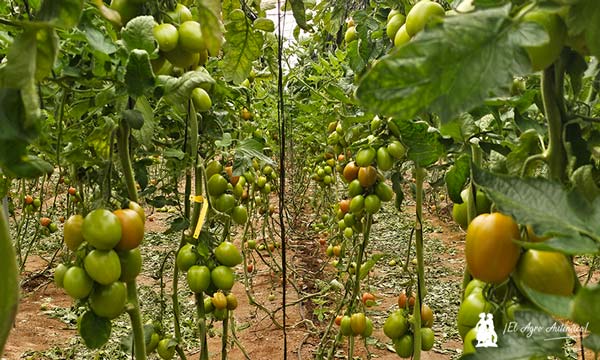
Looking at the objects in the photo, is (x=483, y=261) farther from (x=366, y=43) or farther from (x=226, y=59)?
(x=366, y=43)

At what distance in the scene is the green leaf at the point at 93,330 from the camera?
2.95 feet

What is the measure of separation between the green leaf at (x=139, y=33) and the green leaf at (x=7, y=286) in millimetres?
459

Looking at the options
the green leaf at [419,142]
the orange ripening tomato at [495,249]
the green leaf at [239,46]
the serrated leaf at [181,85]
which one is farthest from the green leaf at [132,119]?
the orange ripening tomato at [495,249]

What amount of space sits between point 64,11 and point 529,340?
1.53 feet

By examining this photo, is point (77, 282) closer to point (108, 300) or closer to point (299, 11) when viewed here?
point (108, 300)

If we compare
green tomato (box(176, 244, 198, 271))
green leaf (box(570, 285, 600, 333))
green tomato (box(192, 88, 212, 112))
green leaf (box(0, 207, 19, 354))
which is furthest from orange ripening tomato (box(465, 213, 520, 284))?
green tomato (box(176, 244, 198, 271))

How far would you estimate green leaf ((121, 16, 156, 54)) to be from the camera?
0.76m

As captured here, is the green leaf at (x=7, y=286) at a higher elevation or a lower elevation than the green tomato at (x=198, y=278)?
higher

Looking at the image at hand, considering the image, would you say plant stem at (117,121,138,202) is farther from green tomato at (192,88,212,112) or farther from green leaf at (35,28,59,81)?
green leaf at (35,28,59,81)

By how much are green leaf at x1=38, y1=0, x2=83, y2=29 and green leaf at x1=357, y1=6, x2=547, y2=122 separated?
241 mm

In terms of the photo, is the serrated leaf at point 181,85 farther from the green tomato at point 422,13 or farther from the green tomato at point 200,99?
the green tomato at point 422,13

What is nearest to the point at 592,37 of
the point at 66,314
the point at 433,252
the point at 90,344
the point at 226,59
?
the point at 226,59

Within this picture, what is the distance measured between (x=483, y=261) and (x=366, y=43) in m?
0.95

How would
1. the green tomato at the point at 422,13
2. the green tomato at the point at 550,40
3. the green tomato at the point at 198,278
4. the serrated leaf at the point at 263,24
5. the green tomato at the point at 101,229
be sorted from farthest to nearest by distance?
the green tomato at the point at 198,278 → the serrated leaf at the point at 263,24 → the green tomato at the point at 101,229 → the green tomato at the point at 422,13 → the green tomato at the point at 550,40
